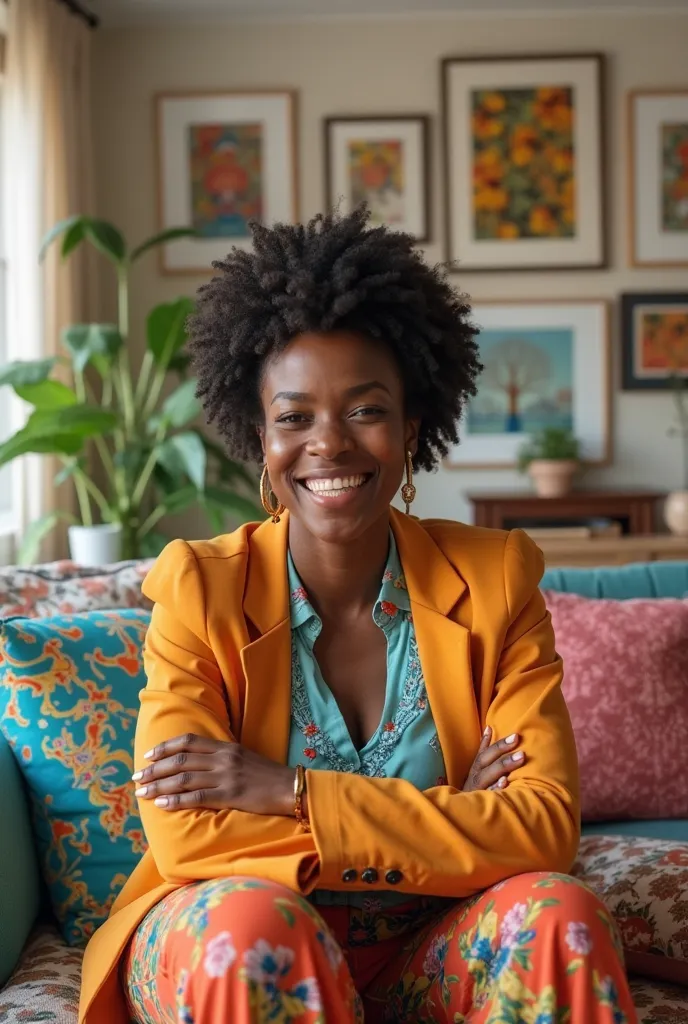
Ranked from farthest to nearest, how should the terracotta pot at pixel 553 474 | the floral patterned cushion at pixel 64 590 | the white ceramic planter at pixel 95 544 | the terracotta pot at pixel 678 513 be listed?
the terracotta pot at pixel 553 474
the terracotta pot at pixel 678 513
the white ceramic planter at pixel 95 544
the floral patterned cushion at pixel 64 590

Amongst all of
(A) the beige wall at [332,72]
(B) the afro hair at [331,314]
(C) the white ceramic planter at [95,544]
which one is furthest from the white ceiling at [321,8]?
(B) the afro hair at [331,314]

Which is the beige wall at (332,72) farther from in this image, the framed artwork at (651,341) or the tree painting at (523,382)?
the framed artwork at (651,341)

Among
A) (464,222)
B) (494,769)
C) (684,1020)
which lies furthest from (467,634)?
(464,222)

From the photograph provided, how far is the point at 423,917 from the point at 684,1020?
1.14 ft

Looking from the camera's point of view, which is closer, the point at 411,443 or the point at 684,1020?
the point at 684,1020

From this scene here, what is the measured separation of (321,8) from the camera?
473 centimetres

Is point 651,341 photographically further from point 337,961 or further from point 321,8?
point 337,961

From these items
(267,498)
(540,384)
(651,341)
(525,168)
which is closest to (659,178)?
(525,168)

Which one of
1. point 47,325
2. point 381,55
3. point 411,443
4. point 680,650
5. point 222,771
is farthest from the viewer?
point 381,55

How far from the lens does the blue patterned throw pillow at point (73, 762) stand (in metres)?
1.79

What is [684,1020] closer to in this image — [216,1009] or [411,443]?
[216,1009]

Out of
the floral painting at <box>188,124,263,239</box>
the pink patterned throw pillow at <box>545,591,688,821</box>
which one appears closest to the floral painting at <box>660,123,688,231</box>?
the floral painting at <box>188,124,263,239</box>

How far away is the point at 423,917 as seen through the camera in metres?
1.51

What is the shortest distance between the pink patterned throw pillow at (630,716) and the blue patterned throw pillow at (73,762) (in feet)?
2.67
